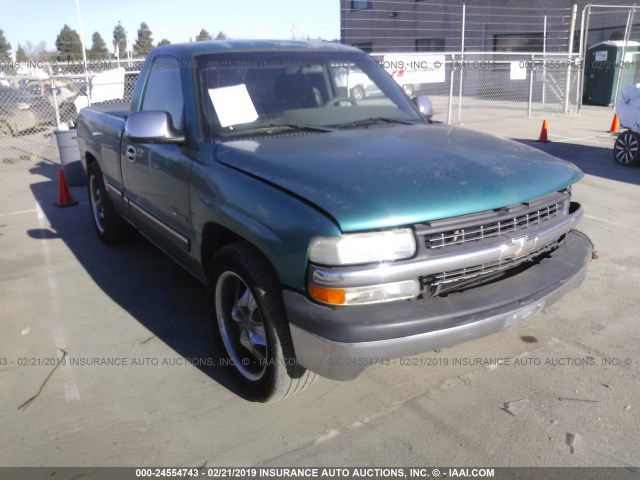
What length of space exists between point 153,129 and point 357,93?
1.50m

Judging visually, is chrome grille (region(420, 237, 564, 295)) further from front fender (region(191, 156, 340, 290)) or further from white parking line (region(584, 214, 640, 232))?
white parking line (region(584, 214, 640, 232))

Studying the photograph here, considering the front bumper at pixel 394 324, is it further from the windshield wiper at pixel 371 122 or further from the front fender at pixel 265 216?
the windshield wiper at pixel 371 122

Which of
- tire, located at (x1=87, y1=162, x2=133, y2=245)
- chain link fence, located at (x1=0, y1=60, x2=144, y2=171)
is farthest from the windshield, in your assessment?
chain link fence, located at (x1=0, y1=60, x2=144, y2=171)

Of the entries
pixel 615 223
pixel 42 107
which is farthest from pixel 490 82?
pixel 615 223

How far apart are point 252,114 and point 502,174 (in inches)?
63.1

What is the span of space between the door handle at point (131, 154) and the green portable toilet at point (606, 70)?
56.3ft

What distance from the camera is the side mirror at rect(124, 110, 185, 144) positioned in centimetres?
345

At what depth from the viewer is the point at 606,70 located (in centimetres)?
1852

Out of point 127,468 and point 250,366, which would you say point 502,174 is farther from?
point 127,468

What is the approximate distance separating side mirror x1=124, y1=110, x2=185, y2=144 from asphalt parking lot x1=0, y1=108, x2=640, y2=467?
139 cm

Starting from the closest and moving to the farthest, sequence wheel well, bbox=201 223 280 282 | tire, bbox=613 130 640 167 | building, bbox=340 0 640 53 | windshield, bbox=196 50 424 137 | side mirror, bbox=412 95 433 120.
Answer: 1. wheel well, bbox=201 223 280 282
2. windshield, bbox=196 50 424 137
3. side mirror, bbox=412 95 433 120
4. tire, bbox=613 130 640 167
5. building, bbox=340 0 640 53

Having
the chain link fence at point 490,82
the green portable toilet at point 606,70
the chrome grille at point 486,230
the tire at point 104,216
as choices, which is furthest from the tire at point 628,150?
the green portable toilet at point 606,70

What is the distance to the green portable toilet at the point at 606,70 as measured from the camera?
1798 centimetres

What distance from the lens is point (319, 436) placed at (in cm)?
291
